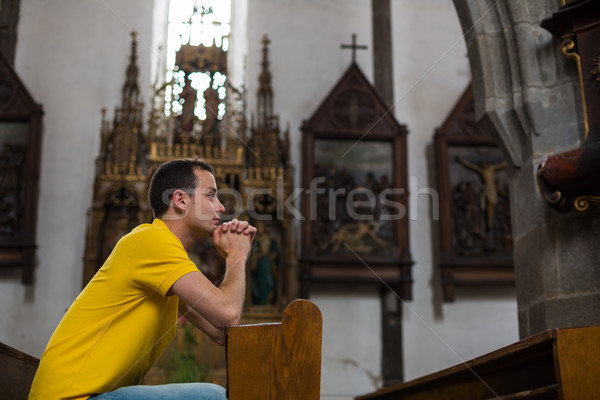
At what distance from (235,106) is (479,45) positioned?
4.20 m

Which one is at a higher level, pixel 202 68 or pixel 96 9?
pixel 96 9

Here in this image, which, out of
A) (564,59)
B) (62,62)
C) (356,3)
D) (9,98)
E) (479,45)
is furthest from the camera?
(356,3)

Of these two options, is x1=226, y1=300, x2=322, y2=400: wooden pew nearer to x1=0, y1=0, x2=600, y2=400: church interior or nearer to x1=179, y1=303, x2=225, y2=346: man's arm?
x1=179, y1=303, x2=225, y2=346: man's arm

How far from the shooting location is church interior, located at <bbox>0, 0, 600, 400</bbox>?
690 cm

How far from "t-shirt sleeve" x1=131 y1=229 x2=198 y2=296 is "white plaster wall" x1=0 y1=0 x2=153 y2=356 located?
17.9ft

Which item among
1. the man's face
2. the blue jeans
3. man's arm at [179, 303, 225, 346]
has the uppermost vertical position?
the man's face

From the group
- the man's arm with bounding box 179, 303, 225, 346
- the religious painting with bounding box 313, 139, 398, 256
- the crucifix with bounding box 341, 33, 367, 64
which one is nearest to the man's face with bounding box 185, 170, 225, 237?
the man's arm with bounding box 179, 303, 225, 346

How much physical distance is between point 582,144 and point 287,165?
14.0 feet

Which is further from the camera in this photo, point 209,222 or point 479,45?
point 479,45

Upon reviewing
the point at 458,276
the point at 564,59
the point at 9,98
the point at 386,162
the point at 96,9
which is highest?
the point at 96,9

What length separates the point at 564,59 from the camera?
11.5ft

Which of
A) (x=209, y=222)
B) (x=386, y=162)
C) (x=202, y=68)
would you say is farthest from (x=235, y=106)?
(x=209, y=222)

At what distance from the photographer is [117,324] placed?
6.30ft

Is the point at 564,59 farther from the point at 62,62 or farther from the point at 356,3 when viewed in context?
the point at 62,62
